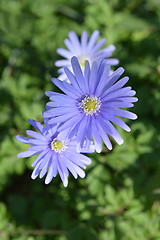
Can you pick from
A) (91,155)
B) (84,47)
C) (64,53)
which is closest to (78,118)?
(91,155)

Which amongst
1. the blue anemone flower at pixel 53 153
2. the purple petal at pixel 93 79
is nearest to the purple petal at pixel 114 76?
the purple petal at pixel 93 79

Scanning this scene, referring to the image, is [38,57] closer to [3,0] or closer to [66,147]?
[3,0]

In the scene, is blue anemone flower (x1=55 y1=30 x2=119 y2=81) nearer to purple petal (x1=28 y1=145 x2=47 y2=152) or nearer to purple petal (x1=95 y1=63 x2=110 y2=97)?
purple petal (x1=95 y1=63 x2=110 y2=97)

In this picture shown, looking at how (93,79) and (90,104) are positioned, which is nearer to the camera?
(93,79)

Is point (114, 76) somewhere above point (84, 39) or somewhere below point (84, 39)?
below

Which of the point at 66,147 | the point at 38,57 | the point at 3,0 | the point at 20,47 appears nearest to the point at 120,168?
the point at 66,147

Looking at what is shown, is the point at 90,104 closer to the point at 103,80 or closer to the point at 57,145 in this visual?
the point at 103,80

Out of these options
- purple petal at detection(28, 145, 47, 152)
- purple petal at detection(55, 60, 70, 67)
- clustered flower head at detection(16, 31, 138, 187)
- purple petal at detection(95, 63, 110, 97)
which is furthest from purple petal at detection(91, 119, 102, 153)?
purple petal at detection(55, 60, 70, 67)
